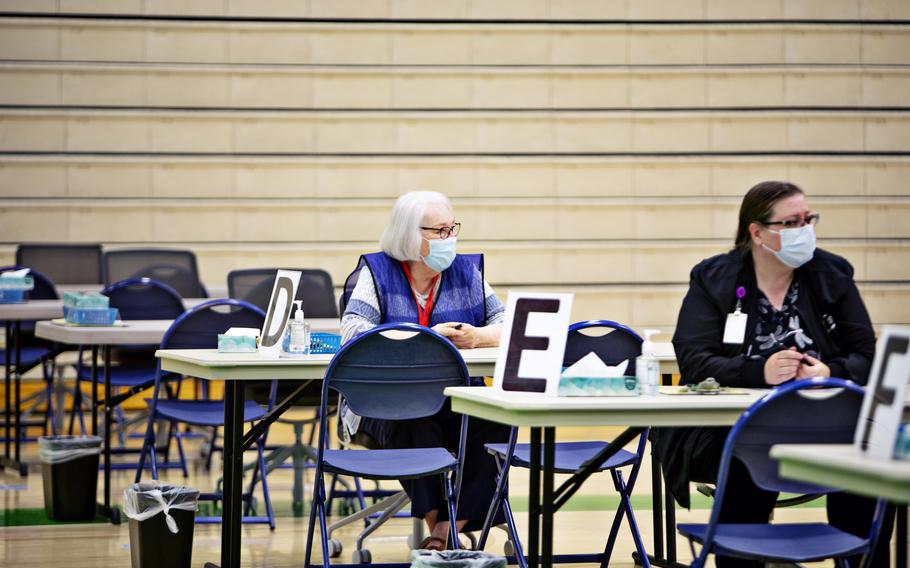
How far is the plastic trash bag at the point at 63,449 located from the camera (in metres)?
4.69

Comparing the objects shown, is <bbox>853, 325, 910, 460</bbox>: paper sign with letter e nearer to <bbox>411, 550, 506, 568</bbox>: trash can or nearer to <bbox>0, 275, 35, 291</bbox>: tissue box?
<bbox>411, 550, 506, 568</bbox>: trash can

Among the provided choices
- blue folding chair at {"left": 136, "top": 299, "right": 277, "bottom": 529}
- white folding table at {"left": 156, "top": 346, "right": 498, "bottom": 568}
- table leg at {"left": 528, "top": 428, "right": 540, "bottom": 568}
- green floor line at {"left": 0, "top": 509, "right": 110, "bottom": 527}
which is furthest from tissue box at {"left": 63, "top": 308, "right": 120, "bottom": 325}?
table leg at {"left": 528, "top": 428, "right": 540, "bottom": 568}

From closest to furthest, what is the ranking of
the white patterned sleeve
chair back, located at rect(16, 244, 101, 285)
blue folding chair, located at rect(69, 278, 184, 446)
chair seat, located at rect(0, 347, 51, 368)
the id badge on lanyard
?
the id badge on lanyard
the white patterned sleeve
blue folding chair, located at rect(69, 278, 184, 446)
chair seat, located at rect(0, 347, 51, 368)
chair back, located at rect(16, 244, 101, 285)

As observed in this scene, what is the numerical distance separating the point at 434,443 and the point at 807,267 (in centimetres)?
128

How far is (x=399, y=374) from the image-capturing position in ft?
11.0

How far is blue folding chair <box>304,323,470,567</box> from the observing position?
130 inches

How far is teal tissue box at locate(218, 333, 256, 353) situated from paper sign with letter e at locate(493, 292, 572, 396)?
3.54 feet


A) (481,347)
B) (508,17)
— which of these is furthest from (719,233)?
(481,347)

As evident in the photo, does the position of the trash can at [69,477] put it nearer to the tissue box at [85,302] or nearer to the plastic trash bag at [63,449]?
the plastic trash bag at [63,449]

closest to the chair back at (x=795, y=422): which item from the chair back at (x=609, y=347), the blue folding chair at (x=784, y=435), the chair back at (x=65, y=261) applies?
the blue folding chair at (x=784, y=435)

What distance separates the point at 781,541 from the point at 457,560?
80 centimetres

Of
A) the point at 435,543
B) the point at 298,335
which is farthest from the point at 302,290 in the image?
the point at 435,543

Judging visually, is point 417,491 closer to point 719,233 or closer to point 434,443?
point 434,443

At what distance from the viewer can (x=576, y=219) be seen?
8.72 meters
